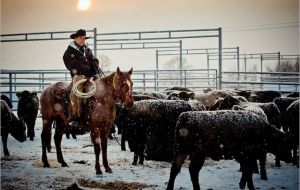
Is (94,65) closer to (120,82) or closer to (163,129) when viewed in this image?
(120,82)

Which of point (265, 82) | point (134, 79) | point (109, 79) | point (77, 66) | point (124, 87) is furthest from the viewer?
point (134, 79)

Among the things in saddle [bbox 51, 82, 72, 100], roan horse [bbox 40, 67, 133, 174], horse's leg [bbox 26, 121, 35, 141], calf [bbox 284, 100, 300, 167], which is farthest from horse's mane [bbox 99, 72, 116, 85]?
horse's leg [bbox 26, 121, 35, 141]

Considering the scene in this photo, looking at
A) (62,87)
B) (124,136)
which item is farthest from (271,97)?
(62,87)

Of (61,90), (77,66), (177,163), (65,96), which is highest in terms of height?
(77,66)

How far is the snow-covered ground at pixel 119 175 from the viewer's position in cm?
629

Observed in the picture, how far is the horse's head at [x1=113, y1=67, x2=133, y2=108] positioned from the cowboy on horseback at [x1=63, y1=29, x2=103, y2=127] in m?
0.79

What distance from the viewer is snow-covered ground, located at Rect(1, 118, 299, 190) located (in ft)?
20.6

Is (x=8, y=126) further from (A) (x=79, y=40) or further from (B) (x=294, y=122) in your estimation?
(B) (x=294, y=122)

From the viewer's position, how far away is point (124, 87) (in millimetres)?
7379

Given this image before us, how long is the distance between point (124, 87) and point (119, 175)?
1733 millimetres

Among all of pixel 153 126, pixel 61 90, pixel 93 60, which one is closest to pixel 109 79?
pixel 93 60

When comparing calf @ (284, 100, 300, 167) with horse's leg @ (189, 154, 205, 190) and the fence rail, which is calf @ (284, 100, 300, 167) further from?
the fence rail

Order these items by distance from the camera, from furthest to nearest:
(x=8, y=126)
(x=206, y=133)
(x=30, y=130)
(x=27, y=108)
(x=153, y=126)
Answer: (x=27, y=108) < (x=30, y=130) < (x=8, y=126) < (x=153, y=126) < (x=206, y=133)

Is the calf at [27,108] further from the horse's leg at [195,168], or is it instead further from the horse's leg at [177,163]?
the horse's leg at [195,168]
